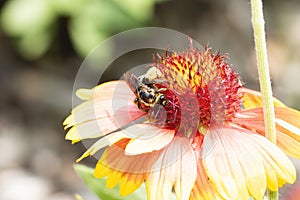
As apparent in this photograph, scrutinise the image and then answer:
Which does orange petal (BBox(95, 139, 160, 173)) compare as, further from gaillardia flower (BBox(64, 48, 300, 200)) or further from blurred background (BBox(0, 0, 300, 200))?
blurred background (BBox(0, 0, 300, 200))

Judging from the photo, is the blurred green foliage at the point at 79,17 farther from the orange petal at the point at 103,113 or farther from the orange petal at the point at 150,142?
the orange petal at the point at 150,142

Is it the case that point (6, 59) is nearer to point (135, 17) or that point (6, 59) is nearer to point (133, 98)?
point (135, 17)

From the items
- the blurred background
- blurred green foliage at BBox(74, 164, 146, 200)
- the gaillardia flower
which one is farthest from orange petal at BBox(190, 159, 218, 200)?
the blurred background

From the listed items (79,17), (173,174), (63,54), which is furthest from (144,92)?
(63,54)

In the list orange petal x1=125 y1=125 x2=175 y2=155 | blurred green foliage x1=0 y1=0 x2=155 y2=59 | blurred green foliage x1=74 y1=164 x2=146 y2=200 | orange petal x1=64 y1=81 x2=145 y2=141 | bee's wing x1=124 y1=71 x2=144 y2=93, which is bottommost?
blurred green foliage x1=74 y1=164 x2=146 y2=200

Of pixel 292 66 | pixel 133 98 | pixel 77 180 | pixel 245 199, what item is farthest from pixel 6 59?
pixel 245 199

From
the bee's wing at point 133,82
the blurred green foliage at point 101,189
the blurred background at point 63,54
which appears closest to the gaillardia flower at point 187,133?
the bee's wing at point 133,82
